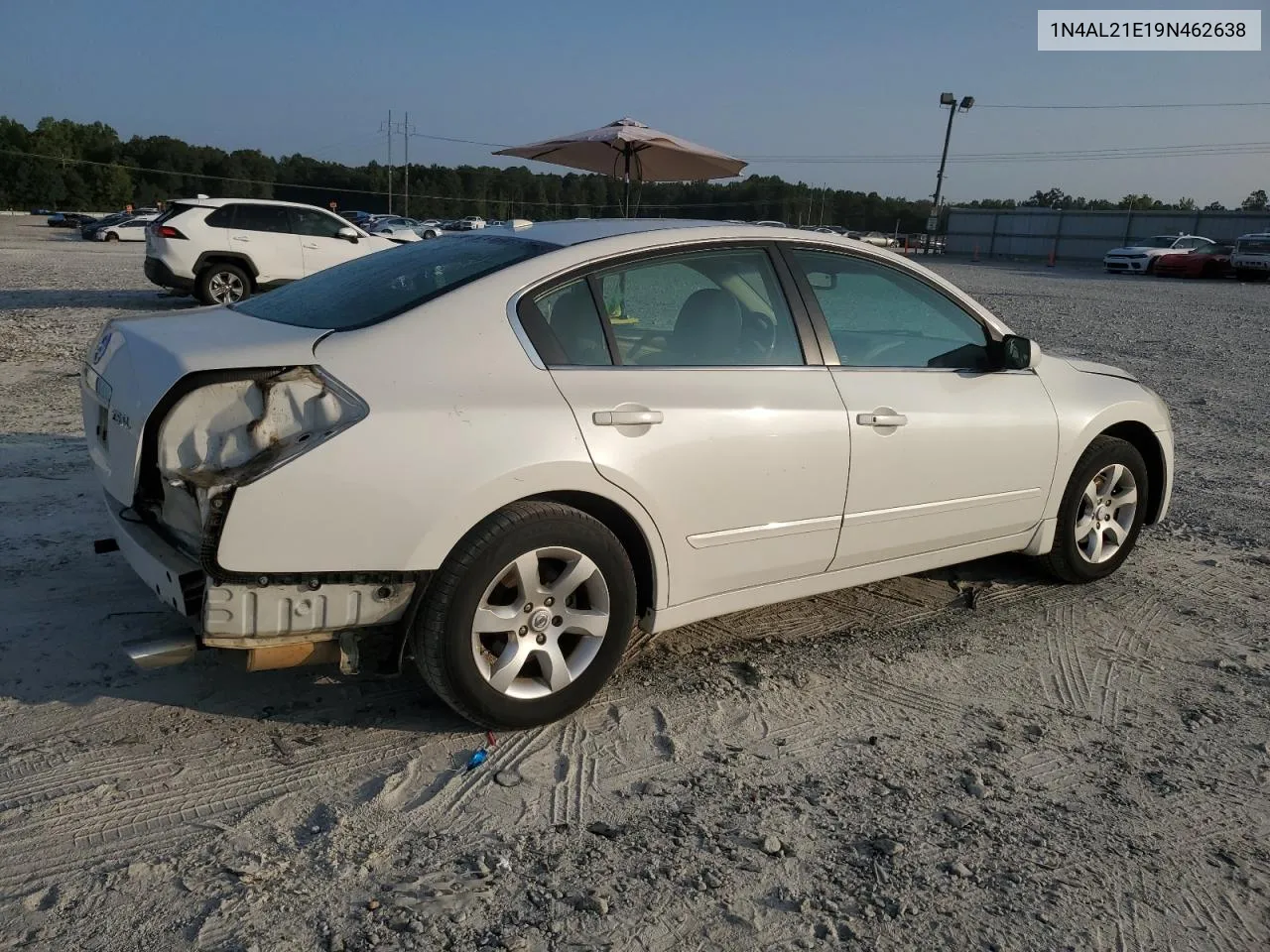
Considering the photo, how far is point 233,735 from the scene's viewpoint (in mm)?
3193

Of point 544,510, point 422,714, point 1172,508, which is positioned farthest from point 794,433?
point 1172,508

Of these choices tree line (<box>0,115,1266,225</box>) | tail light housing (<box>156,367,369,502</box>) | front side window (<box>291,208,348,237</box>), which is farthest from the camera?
tree line (<box>0,115,1266,225</box>)

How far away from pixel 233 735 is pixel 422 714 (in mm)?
592

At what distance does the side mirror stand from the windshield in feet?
6.76

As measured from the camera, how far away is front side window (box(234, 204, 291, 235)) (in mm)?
14492

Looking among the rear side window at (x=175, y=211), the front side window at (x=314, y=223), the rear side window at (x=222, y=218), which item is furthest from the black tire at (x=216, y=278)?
the front side window at (x=314, y=223)

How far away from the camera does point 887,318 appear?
4.29 meters

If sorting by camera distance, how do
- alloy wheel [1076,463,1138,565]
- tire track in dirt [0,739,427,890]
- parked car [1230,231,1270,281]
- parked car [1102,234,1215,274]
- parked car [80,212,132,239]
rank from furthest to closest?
parked car [80,212,132,239], parked car [1102,234,1215,274], parked car [1230,231,1270,281], alloy wheel [1076,463,1138,565], tire track in dirt [0,739,427,890]

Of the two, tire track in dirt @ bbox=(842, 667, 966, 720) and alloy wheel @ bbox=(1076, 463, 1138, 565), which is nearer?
tire track in dirt @ bbox=(842, 667, 966, 720)

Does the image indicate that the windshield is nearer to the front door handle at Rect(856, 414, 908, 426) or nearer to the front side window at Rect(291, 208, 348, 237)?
the front door handle at Rect(856, 414, 908, 426)

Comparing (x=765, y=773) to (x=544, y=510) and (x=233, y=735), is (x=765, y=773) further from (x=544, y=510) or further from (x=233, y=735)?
(x=233, y=735)

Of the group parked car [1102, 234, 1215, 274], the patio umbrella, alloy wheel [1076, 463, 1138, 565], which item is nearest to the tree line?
parked car [1102, 234, 1215, 274]

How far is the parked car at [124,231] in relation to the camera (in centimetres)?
4050

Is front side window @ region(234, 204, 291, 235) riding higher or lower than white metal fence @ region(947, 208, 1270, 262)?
lower
